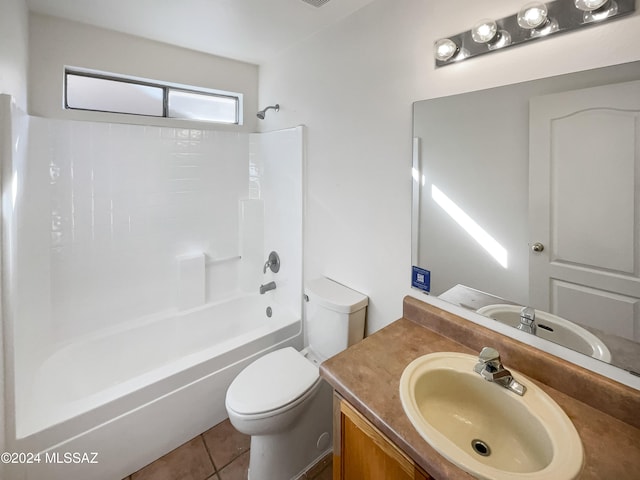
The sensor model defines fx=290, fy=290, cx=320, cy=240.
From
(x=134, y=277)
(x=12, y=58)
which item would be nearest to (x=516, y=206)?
(x=12, y=58)

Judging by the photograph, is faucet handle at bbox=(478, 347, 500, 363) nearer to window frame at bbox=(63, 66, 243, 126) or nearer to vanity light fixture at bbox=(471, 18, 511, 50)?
vanity light fixture at bbox=(471, 18, 511, 50)

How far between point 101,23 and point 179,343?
2.30m

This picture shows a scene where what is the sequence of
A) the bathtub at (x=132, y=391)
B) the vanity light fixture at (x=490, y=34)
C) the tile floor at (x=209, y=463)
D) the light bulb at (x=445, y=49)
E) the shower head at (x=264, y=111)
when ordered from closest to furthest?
the vanity light fixture at (x=490, y=34) → the light bulb at (x=445, y=49) → the bathtub at (x=132, y=391) → the tile floor at (x=209, y=463) → the shower head at (x=264, y=111)

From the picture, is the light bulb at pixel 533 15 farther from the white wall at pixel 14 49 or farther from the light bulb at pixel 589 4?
the white wall at pixel 14 49

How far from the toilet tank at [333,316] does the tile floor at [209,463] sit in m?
0.61

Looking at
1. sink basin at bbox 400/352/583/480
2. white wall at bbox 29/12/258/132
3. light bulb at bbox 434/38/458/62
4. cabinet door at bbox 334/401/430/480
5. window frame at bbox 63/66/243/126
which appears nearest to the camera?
sink basin at bbox 400/352/583/480

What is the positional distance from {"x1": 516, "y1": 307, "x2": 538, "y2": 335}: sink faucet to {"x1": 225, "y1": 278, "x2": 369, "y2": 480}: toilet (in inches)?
29.7

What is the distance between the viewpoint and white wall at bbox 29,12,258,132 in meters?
1.79

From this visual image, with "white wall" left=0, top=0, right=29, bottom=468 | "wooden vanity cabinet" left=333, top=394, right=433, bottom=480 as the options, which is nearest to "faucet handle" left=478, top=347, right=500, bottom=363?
"wooden vanity cabinet" left=333, top=394, right=433, bottom=480

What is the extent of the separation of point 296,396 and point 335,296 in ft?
1.84

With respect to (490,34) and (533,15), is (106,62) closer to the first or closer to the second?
(490,34)

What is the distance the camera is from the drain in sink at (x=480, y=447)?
2.93ft

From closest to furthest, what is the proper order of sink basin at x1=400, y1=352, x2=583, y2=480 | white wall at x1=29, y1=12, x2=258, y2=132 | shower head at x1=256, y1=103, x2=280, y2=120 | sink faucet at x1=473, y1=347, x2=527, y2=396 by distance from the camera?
sink basin at x1=400, y1=352, x2=583, y2=480, sink faucet at x1=473, y1=347, x2=527, y2=396, white wall at x1=29, y1=12, x2=258, y2=132, shower head at x1=256, y1=103, x2=280, y2=120

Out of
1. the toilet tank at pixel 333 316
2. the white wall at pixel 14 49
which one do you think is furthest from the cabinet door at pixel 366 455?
the white wall at pixel 14 49
